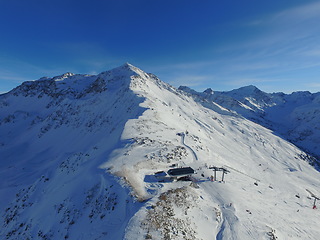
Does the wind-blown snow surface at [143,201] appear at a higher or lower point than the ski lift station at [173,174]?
lower

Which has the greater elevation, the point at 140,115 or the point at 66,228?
the point at 140,115

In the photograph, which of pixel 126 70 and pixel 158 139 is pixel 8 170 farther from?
pixel 126 70

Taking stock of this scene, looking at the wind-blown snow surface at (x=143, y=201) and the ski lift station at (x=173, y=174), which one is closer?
the wind-blown snow surface at (x=143, y=201)

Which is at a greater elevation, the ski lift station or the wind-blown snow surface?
the ski lift station

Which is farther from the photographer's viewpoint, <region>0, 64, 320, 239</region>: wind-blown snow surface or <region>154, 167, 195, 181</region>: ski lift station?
<region>154, 167, 195, 181</region>: ski lift station

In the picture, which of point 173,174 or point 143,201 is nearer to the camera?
point 143,201

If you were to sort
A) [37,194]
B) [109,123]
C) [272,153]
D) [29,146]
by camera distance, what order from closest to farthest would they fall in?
[37,194] → [109,123] → [29,146] → [272,153]

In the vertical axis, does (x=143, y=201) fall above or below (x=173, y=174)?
below

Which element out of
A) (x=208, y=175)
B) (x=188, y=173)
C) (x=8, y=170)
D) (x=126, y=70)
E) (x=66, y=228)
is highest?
(x=126, y=70)

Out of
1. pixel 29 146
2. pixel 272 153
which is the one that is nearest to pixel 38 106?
pixel 29 146

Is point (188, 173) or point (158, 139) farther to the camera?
point (158, 139)

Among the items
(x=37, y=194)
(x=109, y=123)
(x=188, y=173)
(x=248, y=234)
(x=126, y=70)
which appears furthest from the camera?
(x=126, y=70)
